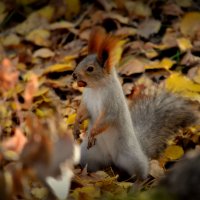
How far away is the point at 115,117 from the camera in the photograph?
341cm

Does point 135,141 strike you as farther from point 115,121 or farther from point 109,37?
point 109,37

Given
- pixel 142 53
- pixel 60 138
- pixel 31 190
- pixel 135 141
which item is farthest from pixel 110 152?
pixel 60 138

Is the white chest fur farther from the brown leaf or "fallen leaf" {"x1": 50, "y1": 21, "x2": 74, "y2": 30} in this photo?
"fallen leaf" {"x1": 50, "y1": 21, "x2": 74, "y2": 30}

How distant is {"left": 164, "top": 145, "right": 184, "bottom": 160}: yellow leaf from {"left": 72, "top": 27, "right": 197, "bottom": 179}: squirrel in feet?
0.18

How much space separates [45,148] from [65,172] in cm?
14

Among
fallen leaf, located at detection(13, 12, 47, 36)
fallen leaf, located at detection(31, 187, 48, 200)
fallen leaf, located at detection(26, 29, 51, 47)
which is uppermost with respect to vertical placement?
fallen leaf, located at detection(31, 187, 48, 200)

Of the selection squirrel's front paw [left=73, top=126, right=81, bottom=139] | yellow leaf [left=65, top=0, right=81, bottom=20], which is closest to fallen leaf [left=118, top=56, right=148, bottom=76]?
yellow leaf [left=65, top=0, right=81, bottom=20]

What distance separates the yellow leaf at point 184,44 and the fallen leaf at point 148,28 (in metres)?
0.28

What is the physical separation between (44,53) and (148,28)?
32.3 inches

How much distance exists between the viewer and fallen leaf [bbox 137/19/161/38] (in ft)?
17.1

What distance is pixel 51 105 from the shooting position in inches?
179

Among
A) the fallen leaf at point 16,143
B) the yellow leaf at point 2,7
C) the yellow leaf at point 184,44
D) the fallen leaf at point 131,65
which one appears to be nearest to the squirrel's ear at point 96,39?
the fallen leaf at point 16,143

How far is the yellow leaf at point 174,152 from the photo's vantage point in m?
3.79

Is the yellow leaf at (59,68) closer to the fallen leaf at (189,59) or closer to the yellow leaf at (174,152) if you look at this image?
the fallen leaf at (189,59)
